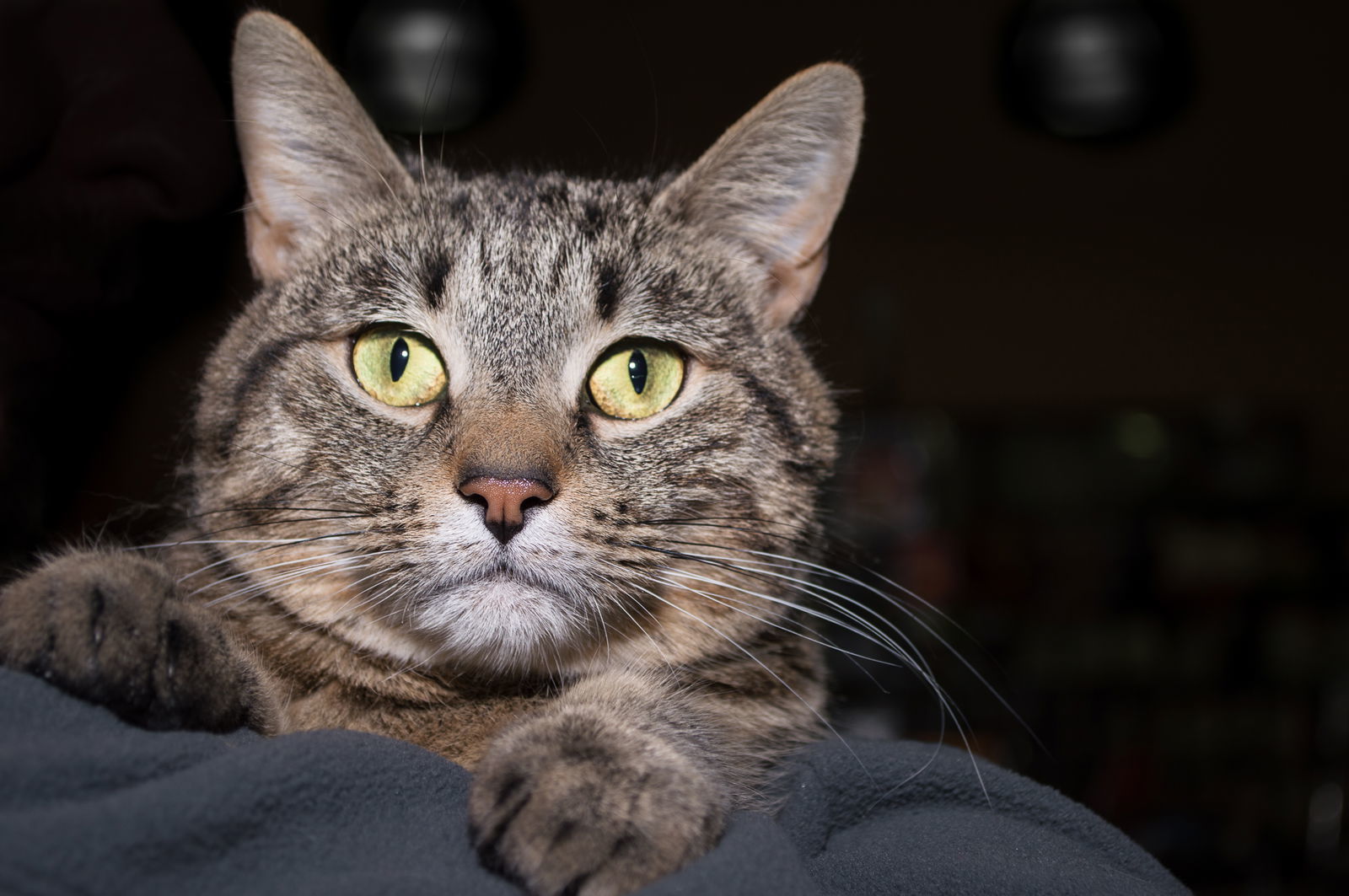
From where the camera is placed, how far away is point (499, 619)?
102cm

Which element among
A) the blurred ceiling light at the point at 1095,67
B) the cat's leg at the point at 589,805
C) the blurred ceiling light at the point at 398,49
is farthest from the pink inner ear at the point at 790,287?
the blurred ceiling light at the point at 1095,67

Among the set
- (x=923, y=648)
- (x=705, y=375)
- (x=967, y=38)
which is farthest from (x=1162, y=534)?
(x=705, y=375)

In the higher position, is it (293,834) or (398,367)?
(398,367)

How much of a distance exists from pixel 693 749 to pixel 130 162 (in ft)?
3.24

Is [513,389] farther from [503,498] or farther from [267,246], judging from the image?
[267,246]

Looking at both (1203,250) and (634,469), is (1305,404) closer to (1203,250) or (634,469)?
(1203,250)

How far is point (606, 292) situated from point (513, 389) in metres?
0.19

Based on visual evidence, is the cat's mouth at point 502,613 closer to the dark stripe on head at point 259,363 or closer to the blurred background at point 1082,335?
the dark stripe on head at point 259,363

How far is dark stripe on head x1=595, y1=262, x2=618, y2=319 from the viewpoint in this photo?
4.06ft

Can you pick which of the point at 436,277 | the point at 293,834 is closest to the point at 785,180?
the point at 436,277

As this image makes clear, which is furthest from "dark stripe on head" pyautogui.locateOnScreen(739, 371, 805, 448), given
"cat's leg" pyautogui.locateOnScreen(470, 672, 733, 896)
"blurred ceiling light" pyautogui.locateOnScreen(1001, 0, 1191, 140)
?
"blurred ceiling light" pyautogui.locateOnScreen(1001, 0, 1191, 140)

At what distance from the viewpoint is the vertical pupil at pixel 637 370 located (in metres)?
1.25

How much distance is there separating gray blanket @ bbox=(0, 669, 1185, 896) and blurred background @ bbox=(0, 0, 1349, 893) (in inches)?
78.2

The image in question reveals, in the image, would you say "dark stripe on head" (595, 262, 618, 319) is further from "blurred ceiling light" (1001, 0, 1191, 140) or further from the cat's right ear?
"blurred ceiling light" (1001, 0, 1191, 140)
